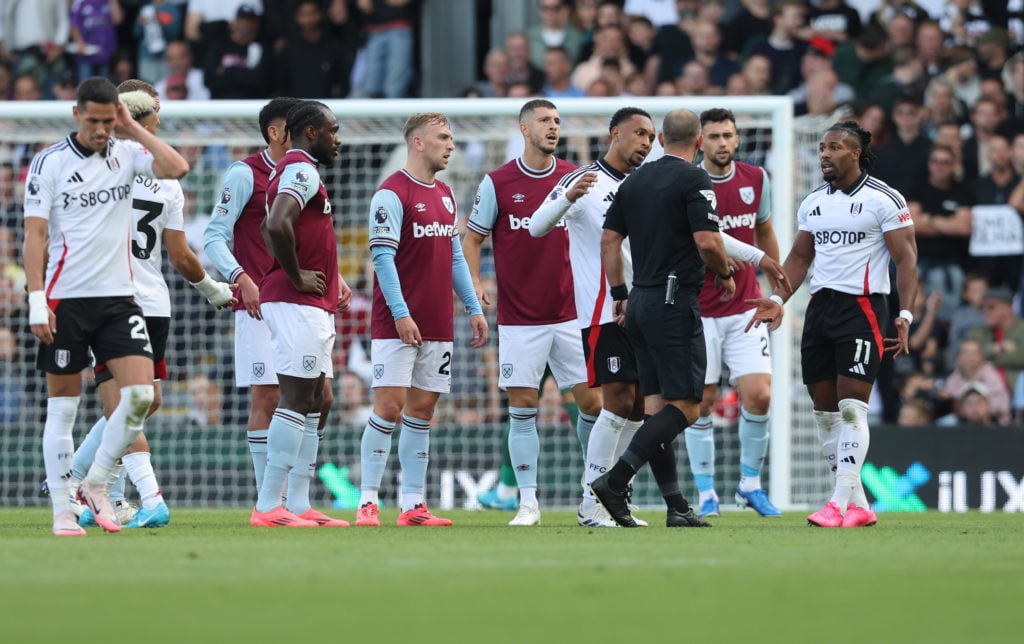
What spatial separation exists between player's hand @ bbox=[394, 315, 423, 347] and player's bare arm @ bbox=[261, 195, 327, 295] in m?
0.64

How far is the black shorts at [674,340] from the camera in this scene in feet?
30.5

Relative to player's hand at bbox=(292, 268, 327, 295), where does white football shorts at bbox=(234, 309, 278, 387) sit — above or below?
below

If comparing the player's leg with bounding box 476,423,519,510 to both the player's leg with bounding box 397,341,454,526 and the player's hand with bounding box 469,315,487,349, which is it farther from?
the player's hand with bounding box 469,315,487,349

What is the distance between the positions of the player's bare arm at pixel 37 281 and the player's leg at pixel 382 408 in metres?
2.36

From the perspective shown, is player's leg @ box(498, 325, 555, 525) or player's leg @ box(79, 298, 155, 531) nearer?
player's leg @ box(79, 298, 155, 531)

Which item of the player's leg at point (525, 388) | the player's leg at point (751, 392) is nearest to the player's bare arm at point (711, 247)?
the player's leg at point (525, 388)

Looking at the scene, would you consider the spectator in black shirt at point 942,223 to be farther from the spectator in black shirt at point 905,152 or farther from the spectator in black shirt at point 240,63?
the spectator in black shirt at point 240,63

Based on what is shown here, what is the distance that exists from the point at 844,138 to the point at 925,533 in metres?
2.46

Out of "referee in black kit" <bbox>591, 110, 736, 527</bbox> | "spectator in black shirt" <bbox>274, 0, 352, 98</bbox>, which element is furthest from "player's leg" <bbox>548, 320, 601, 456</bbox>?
"spectator in black shirt" <bbox>274, 0, 352, 98</bbox>

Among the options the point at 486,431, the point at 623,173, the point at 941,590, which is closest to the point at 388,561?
the point at 941,590

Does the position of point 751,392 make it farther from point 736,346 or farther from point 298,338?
point 298,338

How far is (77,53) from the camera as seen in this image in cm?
2005

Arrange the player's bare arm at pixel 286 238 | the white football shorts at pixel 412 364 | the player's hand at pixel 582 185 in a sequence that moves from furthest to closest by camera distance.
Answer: the white football shorts at pixel 412 364 → the player's hand at pixel 582 185 → the player's bare arm at pixel 286 238

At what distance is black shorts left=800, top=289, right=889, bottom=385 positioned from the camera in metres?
9.83
